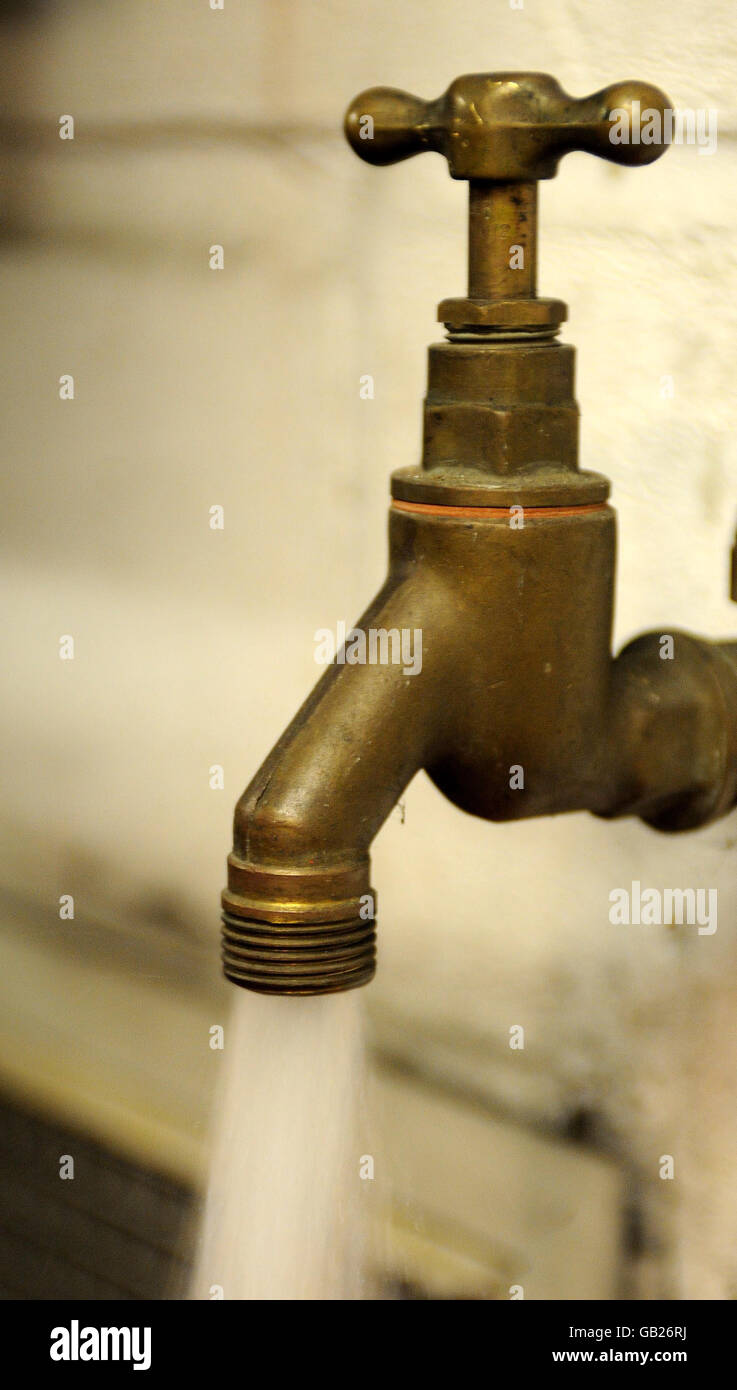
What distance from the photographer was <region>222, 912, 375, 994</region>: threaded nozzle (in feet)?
1.52

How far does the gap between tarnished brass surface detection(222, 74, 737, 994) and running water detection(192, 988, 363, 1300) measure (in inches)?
3.1

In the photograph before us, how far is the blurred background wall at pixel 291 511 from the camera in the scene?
2.25 feet

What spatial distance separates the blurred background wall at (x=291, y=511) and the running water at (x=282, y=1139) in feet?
0.33

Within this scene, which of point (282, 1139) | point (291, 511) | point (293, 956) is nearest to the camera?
point (293, 956)

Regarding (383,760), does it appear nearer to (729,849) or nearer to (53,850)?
(729,849)

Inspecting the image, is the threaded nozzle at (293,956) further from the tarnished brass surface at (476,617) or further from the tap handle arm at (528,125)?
the tap handle arm at (528,125)

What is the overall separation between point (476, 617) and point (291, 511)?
380 millimetres

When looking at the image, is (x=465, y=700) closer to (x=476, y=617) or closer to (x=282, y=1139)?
(x=476, y=617)

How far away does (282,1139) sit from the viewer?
0.57 meters

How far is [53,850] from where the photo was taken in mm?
1060

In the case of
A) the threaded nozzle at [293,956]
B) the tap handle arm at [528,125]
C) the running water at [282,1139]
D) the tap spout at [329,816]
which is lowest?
the running water at [282,1139]

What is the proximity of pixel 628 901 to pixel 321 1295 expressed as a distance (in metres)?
0.23

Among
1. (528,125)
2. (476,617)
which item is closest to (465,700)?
(476,617)

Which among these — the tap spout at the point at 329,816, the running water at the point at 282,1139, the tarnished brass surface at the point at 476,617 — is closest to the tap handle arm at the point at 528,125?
the tarnished brass surface at the point at 476,617
